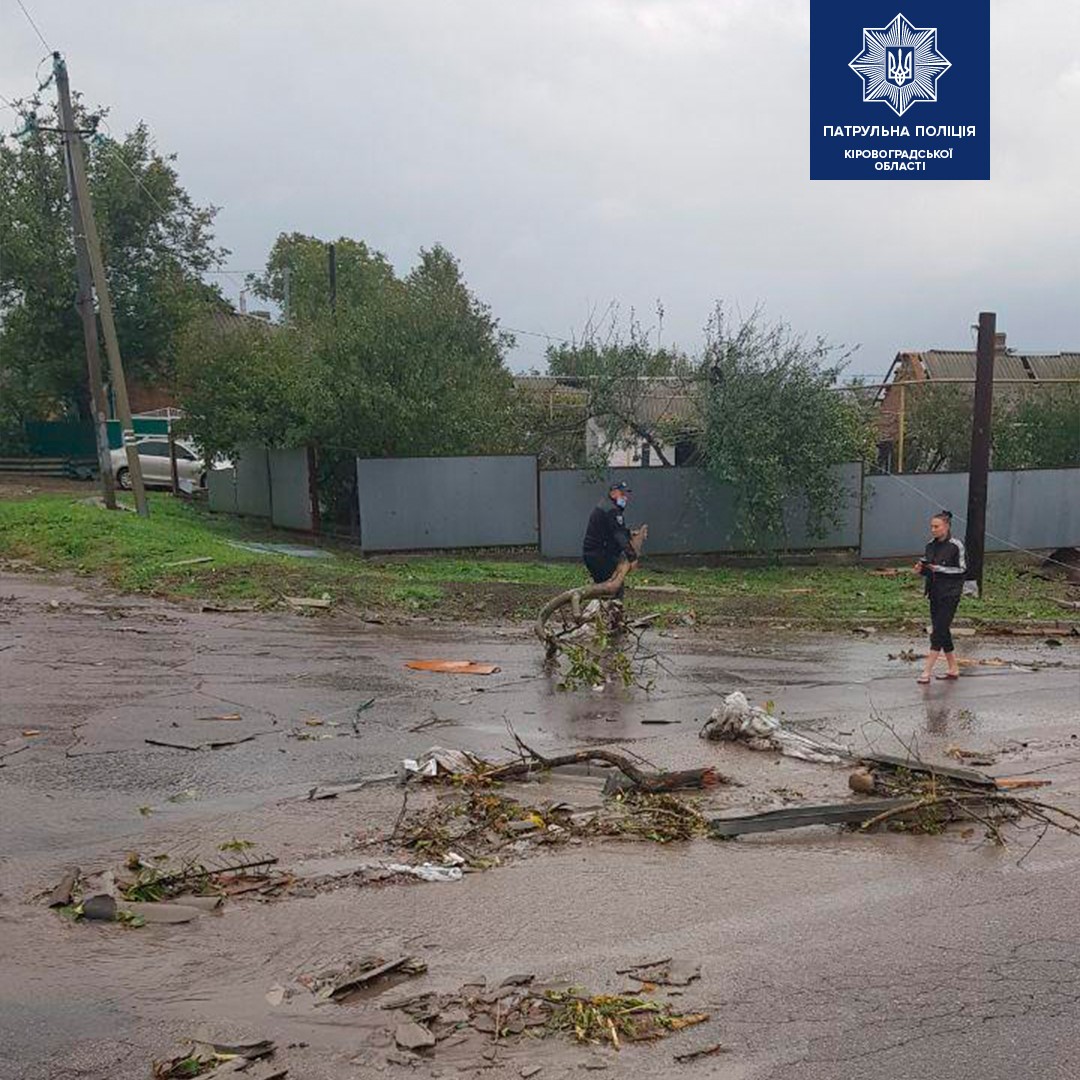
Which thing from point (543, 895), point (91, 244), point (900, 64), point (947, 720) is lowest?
point (947, 720)

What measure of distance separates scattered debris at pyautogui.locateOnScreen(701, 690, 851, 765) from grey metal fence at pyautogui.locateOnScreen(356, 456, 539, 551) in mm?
13298

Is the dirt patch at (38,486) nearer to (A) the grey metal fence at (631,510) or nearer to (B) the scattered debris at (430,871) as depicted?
(A) the grey metal fence at (631,510)

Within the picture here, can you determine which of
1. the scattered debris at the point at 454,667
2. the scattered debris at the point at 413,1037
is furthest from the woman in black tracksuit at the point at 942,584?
the scattered debris at the point at 413,1037

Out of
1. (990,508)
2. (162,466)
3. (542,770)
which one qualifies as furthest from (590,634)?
(162,466)

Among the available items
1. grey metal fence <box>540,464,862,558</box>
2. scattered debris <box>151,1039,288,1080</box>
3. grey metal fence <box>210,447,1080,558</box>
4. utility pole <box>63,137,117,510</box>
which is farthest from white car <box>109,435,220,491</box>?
scattered debris <box>151,1039,288,1080</box>

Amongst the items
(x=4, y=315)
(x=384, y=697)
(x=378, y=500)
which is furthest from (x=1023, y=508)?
(x=4, y=315)

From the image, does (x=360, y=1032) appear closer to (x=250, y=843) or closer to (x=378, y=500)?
(x=250, y=843)

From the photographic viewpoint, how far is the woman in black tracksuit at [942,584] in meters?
11.5

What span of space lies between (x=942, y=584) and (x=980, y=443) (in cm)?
762

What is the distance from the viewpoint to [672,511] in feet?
73.6

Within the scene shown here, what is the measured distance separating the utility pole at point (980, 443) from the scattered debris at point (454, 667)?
32.5ft

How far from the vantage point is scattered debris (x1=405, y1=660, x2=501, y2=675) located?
11.8 meters

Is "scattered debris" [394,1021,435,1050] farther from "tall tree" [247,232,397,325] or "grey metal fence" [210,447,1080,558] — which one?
"tall tree" [247,232,397,325]

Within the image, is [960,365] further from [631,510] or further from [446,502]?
[446,502]
